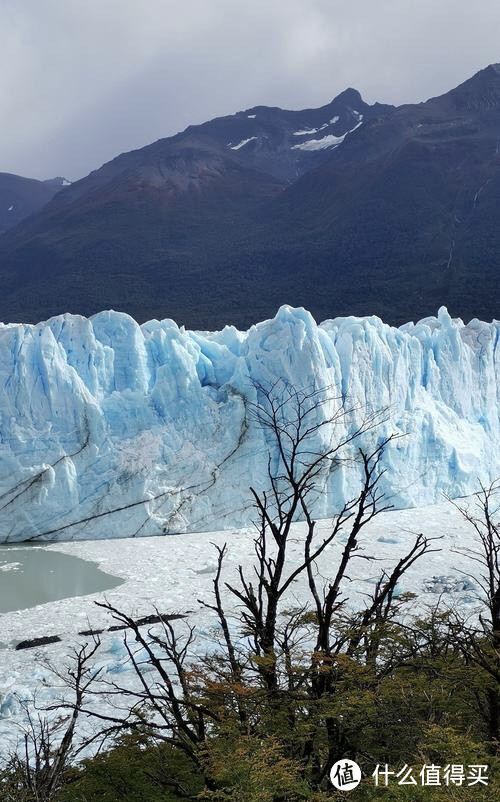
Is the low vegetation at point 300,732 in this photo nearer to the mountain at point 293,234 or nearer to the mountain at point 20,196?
the mountain at point 293,234

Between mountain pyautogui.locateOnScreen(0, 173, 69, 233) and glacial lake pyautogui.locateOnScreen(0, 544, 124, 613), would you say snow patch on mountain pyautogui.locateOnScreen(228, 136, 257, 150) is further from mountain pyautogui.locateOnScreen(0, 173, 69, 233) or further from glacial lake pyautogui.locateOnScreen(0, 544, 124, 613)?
glacial lake pyautogui.locateOnScreen(0, 544, 124, 613)

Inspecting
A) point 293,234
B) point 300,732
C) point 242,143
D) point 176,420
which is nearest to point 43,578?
point 176,420

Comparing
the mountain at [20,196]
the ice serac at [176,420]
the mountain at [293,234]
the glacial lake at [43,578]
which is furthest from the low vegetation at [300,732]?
the mountain at [20,196]

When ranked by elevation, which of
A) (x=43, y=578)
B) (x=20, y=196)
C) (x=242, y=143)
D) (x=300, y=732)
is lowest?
(x=43, y=578)

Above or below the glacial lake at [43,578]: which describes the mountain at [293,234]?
above

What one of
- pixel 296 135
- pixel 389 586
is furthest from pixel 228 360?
pixel 296 135

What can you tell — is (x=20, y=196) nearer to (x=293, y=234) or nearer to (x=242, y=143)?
(x=242, y=143)
